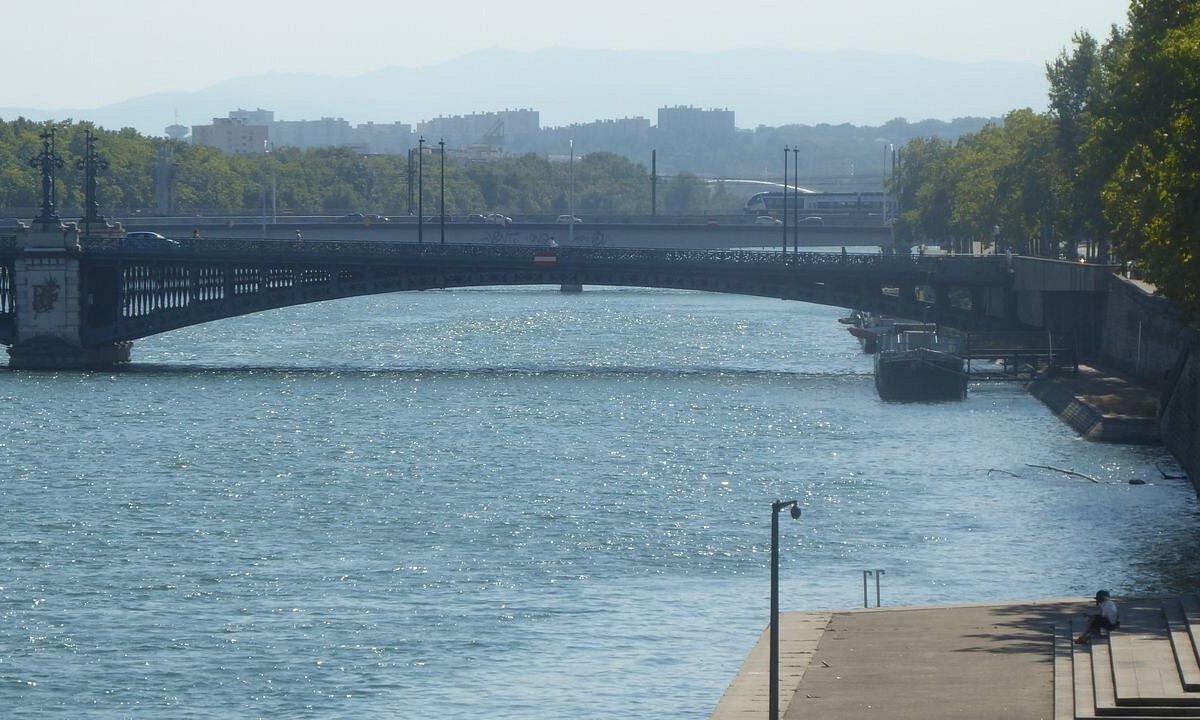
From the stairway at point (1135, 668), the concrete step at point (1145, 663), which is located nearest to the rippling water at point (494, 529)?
the stairway at point (1135, 668)

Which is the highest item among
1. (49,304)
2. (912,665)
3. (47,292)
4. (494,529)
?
(47,292)

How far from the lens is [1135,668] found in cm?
3925

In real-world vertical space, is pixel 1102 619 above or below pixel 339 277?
below

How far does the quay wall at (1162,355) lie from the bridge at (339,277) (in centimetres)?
1380

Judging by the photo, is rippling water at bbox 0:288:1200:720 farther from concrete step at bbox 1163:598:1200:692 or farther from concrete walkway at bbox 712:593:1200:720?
concrete step at bbox 1163:598:1200:692

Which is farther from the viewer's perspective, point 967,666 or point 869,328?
point 869,328

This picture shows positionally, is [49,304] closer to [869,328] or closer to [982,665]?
[869,328]

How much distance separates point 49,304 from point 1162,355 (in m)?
59.1

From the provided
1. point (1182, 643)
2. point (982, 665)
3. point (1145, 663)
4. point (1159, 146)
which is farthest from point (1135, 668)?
point (1159, 146)

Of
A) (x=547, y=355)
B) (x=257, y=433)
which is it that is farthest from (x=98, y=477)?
(x=547, y=355)

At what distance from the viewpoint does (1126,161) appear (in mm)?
82938

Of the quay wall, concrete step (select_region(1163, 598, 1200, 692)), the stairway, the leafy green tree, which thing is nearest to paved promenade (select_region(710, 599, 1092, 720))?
the stairway

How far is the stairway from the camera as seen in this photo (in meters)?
36.8

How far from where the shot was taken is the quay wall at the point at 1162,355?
7100 cm
